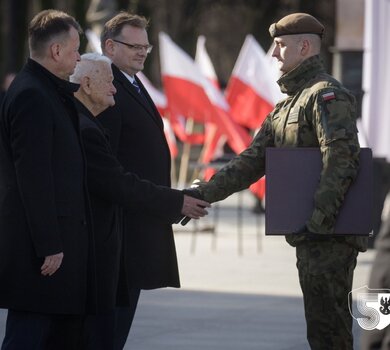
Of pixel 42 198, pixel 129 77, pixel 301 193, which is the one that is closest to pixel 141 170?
pixel 129 77

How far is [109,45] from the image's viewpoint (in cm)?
733

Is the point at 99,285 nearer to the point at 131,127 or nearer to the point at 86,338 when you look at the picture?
the point at 86,338

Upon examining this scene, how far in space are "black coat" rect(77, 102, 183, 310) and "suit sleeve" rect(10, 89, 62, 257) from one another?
469mm

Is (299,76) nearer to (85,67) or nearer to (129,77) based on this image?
(85,67)

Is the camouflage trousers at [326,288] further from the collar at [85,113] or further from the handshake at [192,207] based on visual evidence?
the collar at [85,113]

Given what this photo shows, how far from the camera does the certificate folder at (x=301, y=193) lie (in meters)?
6.31

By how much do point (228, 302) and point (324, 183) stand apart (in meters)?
4.63

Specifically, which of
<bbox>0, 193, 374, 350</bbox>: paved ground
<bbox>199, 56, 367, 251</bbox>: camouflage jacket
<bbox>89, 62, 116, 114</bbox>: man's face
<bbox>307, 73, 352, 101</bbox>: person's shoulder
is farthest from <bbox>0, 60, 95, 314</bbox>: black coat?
<bbox>0, 193, 374, 350</bbox>: paved ground

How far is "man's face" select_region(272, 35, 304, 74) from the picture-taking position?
654cm

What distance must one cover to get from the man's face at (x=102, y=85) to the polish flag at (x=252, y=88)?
32.1 ft

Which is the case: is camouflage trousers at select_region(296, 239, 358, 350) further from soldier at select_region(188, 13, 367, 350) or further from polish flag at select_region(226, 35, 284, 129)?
polish flag at select_region(226, 35, 284, 129)

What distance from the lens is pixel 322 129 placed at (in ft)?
20.5

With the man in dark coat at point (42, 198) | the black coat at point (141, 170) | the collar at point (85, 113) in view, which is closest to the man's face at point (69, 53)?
the man in dark coat at point (42, 198)

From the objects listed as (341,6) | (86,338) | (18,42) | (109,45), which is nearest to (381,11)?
(341,6)
